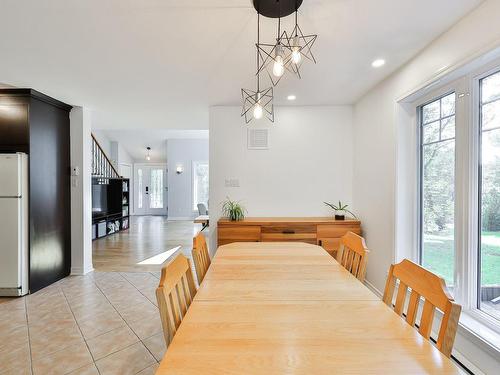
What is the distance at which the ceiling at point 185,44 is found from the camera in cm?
168

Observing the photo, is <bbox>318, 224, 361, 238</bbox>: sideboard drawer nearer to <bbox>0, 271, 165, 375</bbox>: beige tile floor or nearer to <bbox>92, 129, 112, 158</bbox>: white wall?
<bbox>0, 271, 165, 375</bbox>: beige tile floor

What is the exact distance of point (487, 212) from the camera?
183 centimetres

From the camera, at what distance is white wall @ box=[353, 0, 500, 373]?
167cm

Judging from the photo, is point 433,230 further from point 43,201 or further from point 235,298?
point 43,201

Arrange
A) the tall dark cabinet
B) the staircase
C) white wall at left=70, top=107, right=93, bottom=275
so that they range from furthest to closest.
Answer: the staircase, white wall at left=70, top=107, right=93, bottom=275, the tall dark cabinet

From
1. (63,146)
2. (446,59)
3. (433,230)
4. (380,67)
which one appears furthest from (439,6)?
(63,146)

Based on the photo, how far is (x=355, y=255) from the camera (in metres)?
1.84

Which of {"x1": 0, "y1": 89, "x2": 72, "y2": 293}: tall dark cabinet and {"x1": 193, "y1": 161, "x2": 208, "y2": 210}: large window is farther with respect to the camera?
{"x1": 193, "y1": 161, "x2": 208, "y2": 210}: large window

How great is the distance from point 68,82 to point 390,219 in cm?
374

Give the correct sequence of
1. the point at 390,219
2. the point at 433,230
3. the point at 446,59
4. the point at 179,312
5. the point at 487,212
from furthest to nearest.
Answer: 1. the point at 390,219
2. the point at 433,230
3. the point at 446,59
4. the point at 487,212
5. the point at 179,312

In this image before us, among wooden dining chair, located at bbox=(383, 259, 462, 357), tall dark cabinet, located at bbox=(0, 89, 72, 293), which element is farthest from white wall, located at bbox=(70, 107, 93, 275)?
wooden dining chair, located at bbox=(383, 259, 462, 357)

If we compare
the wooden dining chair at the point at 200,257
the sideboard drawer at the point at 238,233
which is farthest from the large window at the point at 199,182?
the wooden dining chair at the point at 200,257

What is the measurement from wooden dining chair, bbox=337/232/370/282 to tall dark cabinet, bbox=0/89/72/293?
3437 millimetres

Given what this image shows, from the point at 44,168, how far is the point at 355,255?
3653 millimetres
